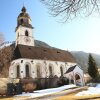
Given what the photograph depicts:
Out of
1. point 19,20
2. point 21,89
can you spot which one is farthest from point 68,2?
point 19,20

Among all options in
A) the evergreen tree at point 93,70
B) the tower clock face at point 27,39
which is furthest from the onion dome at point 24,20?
the evergreen tree at point 93,70

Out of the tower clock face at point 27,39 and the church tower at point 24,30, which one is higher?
the church tower at point 24,30

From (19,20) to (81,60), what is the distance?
255ft

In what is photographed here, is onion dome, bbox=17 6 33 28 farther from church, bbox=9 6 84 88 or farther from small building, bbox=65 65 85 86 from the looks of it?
small building, bbox=65 65 85 86

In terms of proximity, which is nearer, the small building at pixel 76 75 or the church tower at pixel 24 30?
the small building at pixel 76 75

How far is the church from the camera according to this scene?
42500mm

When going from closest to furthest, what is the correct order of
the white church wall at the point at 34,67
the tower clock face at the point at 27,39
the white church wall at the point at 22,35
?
the white church wall at the point at 34,67
the white church wall at the point at 22,35
the tower clock face at the point at 27,39

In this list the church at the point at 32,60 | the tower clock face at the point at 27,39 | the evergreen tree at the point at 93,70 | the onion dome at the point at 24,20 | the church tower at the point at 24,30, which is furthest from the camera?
the onion dome at the point at 24,20

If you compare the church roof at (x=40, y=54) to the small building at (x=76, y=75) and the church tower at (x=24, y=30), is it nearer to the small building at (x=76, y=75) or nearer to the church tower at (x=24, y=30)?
the church tower at (x=24, y=30)

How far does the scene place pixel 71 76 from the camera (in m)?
43.6

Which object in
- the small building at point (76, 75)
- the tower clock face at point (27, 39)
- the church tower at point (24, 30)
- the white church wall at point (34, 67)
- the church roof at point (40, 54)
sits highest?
the church tower at point (24, 30)

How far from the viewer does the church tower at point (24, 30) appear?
54.3 meters

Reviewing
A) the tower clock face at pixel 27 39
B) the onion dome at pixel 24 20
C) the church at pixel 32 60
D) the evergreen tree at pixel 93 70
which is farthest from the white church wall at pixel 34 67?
the onion dome at pixel 24 20

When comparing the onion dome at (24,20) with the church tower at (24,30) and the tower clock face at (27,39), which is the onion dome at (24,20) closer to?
the church tower at (24,30)
